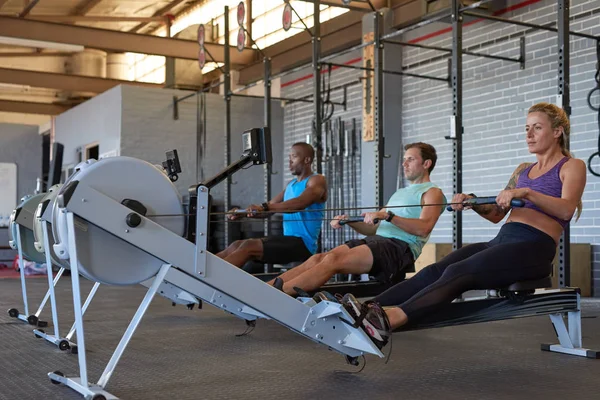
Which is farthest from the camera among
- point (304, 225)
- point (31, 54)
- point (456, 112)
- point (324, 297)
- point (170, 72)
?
point (31, 54)

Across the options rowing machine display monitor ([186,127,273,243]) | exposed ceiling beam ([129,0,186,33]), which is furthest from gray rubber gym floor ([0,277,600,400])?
exposed ceiling beam ([129,0,186,33])

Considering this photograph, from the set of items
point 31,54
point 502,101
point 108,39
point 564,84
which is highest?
point 31,54

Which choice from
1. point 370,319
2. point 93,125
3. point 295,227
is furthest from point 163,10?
point 370,319

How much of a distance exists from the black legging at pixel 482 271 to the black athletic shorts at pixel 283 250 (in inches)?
60.9

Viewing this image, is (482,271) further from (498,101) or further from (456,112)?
(498,101)

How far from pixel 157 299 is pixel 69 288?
62.7 inches

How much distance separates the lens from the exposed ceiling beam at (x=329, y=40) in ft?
26.5

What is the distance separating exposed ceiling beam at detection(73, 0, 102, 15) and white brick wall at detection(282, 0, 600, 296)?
5988 mm

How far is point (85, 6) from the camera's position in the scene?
12.5 metres

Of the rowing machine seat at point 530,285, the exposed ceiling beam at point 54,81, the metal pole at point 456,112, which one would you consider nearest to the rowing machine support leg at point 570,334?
the rowing machine seat at point 530,285

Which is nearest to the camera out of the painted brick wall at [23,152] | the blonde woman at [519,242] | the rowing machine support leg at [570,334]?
the blonde woman at [519,242]

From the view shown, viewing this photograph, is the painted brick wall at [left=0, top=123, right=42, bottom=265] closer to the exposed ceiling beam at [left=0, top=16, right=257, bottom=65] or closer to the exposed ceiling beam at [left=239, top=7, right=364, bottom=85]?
the exposed ceiling beam at [left=0, top=16, right=257, bottom=65]

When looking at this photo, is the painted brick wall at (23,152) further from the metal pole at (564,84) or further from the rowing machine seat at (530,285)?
the rowing machine seat at (530,285)

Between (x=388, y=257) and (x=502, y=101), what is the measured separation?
164 inches
